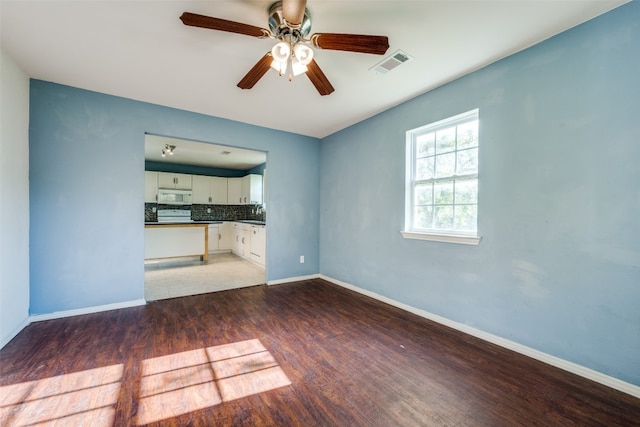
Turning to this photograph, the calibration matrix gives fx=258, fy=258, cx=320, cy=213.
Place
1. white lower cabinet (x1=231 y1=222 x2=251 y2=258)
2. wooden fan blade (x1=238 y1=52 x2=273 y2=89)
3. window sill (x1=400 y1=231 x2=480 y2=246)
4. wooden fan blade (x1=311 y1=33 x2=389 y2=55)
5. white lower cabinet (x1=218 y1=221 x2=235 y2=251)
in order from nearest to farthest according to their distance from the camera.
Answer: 1. wooden fan blade (x1=311 y1=33 x2=389 y2=55)
2. wooden fan blade (x1=238 y1=52 x2=273 y2=89)
3. window sill (x1=400 y1=231 x2=480 y2=246)
4. white lower cabinet (x1=231 y1=222 x2=251 y2=258)
5. white lower cabinet (x1=218 y1=221 x2=235 y2=251)

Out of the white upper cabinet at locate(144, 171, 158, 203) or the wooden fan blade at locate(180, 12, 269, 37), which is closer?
the wooden fan blade at locate(180, 12, 269, 37)

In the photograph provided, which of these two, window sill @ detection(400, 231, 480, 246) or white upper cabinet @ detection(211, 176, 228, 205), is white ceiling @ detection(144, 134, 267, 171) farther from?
window sill @ detection(400, 231, 480, 246)

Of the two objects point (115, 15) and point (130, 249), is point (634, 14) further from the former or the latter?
point (130, 249)

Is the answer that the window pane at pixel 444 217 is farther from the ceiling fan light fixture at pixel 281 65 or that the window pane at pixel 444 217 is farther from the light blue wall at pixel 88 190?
the light blue wall at pixel 88 190

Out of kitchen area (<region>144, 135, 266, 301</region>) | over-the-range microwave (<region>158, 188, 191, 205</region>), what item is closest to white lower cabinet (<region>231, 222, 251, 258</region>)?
kitchen area (<region>144, 135, 266, 301</region>)

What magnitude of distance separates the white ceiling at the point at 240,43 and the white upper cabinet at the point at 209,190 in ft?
14.2

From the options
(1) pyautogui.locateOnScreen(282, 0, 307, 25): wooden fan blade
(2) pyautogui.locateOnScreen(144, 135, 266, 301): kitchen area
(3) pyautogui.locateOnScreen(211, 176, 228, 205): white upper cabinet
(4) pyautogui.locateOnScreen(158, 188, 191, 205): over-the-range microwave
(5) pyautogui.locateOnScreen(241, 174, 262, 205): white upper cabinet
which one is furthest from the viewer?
(3) pyautogui.locateOnScreen(211, 176, 228, 205): white upper cabinet

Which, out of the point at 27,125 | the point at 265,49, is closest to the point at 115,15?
the point at 265,49

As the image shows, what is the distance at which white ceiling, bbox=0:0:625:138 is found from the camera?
5.84 feet

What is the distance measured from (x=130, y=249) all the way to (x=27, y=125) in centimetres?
163

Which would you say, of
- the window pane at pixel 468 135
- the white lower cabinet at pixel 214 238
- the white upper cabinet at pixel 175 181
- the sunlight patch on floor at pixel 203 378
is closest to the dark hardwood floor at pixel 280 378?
the sunlight patch on floor at pixel 203 378

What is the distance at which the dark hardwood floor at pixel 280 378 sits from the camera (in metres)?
1.50

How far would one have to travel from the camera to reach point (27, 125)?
272 centimetres

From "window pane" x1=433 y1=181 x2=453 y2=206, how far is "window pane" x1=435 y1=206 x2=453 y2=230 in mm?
67
